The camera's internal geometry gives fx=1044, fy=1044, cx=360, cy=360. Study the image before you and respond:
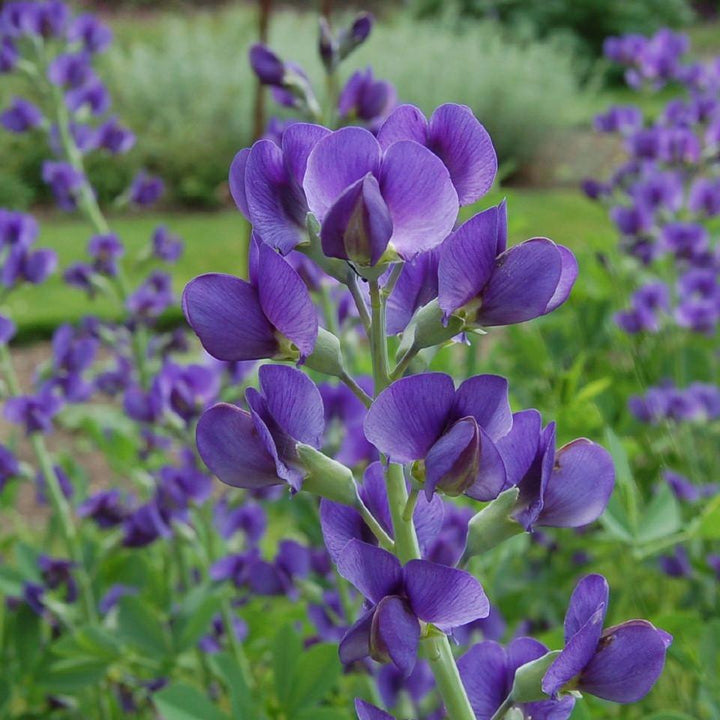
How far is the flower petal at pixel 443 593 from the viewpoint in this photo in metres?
0.57

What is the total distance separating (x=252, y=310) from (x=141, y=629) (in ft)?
2.73

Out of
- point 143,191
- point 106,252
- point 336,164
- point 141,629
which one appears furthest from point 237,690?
point 143,191

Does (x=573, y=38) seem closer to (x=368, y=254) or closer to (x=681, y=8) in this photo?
(x=681, y=8)

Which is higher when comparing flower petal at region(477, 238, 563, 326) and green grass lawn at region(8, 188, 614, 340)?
flower petal at region(477, 238, 563, 326)

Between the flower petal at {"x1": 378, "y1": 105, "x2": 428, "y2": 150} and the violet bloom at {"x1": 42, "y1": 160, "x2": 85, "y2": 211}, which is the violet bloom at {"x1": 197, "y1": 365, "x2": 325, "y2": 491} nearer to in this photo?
the flower petal at {"x1": 378, "y1": 105, "x2": 428, "y2": 150}

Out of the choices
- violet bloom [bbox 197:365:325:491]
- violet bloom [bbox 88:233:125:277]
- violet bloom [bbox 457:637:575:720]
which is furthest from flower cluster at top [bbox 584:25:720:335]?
violet bloom [bbox 197:365:325:491]

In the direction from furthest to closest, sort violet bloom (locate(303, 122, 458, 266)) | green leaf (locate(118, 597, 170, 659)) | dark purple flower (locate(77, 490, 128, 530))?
dark purple flower (locate(77, 490, 128, 530))
green leaf (locate(118, 597, 170, 659))
violet bloom (locate(303, 122, 458, 266))

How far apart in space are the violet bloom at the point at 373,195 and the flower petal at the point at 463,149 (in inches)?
1.8

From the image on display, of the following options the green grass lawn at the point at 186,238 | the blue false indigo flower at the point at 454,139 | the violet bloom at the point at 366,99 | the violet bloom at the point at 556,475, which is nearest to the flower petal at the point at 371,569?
the violet bloom at the point at 556,475

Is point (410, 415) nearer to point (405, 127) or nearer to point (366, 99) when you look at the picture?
point (405, 127)

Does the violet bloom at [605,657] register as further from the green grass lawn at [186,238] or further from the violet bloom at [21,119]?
the green grass lawn at [186,238]

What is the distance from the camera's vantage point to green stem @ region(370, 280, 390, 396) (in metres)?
0.62

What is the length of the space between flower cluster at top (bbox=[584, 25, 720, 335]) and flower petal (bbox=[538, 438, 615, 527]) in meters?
1.37

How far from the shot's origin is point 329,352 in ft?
2.09
